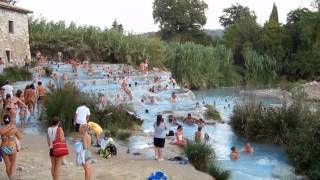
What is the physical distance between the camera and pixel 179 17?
8056 centimetres

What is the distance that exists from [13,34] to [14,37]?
8.9 inches

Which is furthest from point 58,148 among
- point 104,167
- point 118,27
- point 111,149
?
point 118,27

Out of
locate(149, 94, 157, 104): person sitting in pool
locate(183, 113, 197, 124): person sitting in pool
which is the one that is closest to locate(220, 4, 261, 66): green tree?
locate(149, 94, 157, 104): person sitting in pool

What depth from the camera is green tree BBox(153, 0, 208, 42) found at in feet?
265

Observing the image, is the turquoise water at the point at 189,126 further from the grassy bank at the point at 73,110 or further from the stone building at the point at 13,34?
the stone building at the point at 13,34

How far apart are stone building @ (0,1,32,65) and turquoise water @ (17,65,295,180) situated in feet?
8.90

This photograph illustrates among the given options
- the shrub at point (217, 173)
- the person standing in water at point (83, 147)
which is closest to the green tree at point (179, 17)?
the shrub at point (217, 173)

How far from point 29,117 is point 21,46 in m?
17.2

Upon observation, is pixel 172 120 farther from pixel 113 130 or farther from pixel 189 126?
pixel 113 130

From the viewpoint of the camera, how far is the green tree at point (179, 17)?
3184 inches

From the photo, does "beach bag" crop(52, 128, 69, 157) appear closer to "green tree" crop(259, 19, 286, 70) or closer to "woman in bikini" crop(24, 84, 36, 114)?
"woman in bikini" crop(24, 84, 36, 114)

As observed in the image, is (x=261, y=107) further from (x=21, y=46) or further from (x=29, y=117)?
(x=21, y=46)

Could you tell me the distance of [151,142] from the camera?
1809cm

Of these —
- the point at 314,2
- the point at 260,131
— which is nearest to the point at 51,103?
the point at 260,131
